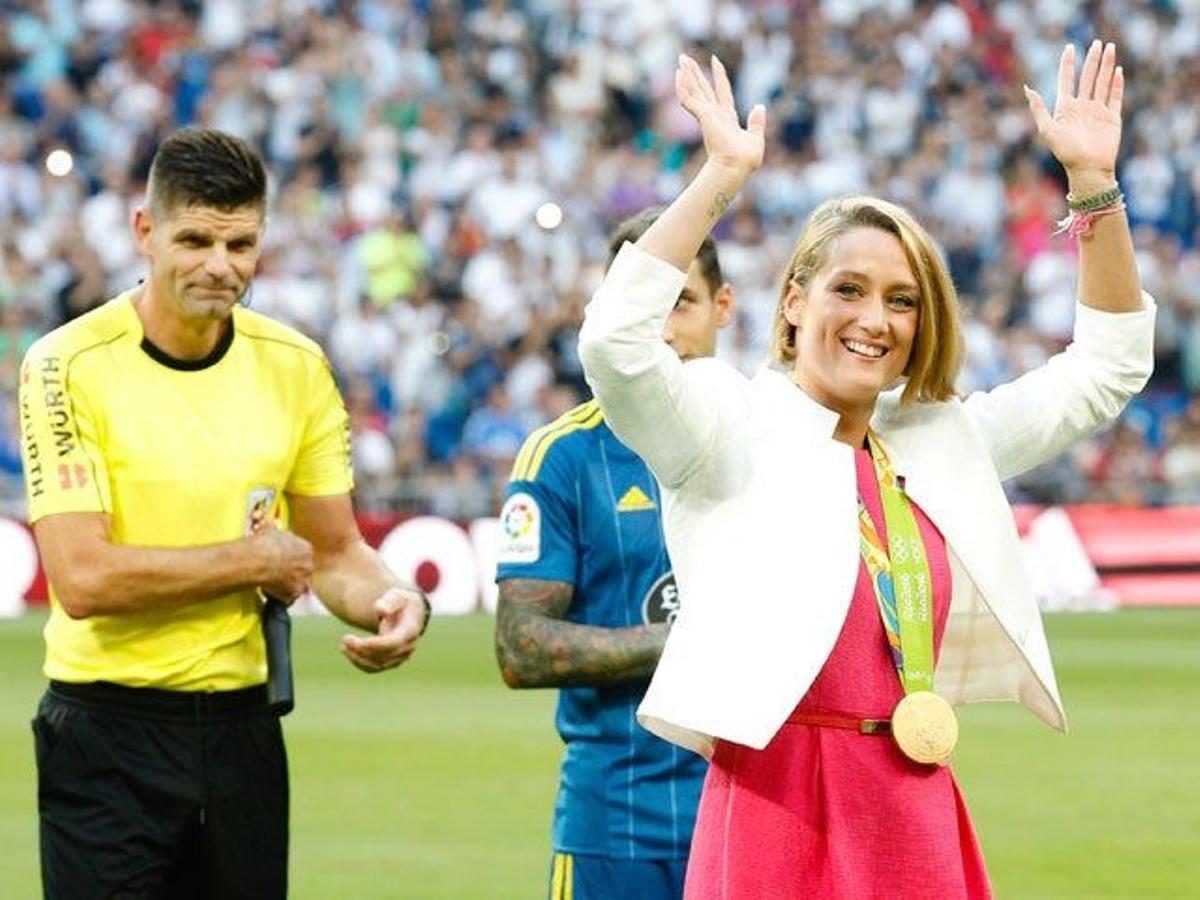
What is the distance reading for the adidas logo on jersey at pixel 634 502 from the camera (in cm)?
564

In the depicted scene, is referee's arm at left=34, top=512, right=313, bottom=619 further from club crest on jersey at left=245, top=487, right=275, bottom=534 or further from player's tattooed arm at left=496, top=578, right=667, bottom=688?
player's tattooed arm at left=496, top=578, right=667, bottom=688

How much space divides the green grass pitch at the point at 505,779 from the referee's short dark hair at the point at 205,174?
468cm

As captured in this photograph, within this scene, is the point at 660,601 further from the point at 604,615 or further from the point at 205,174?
the point at 205,174

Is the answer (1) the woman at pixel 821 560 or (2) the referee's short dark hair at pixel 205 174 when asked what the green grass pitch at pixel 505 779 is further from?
(1) the woman at pixel 821 560

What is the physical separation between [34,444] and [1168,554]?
1690 cm

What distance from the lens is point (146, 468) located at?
5461 mm

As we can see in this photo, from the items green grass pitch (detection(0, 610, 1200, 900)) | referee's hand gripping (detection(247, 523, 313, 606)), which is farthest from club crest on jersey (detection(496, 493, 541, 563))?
green grass pitch (detection(0, 610, 1200, 900))

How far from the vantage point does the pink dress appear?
4336 mm

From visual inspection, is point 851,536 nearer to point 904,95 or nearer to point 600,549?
point 600,549

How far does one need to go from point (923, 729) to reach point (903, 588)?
0.81 ft

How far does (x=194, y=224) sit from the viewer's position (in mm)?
5480

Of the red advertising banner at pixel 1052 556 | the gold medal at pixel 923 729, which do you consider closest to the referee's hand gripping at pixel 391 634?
the gold medal at pixel 923 729

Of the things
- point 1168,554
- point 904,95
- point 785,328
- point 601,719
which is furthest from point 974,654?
point 904,95

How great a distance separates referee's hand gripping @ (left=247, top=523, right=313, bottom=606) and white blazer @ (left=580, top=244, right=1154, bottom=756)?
1192 millimetres
